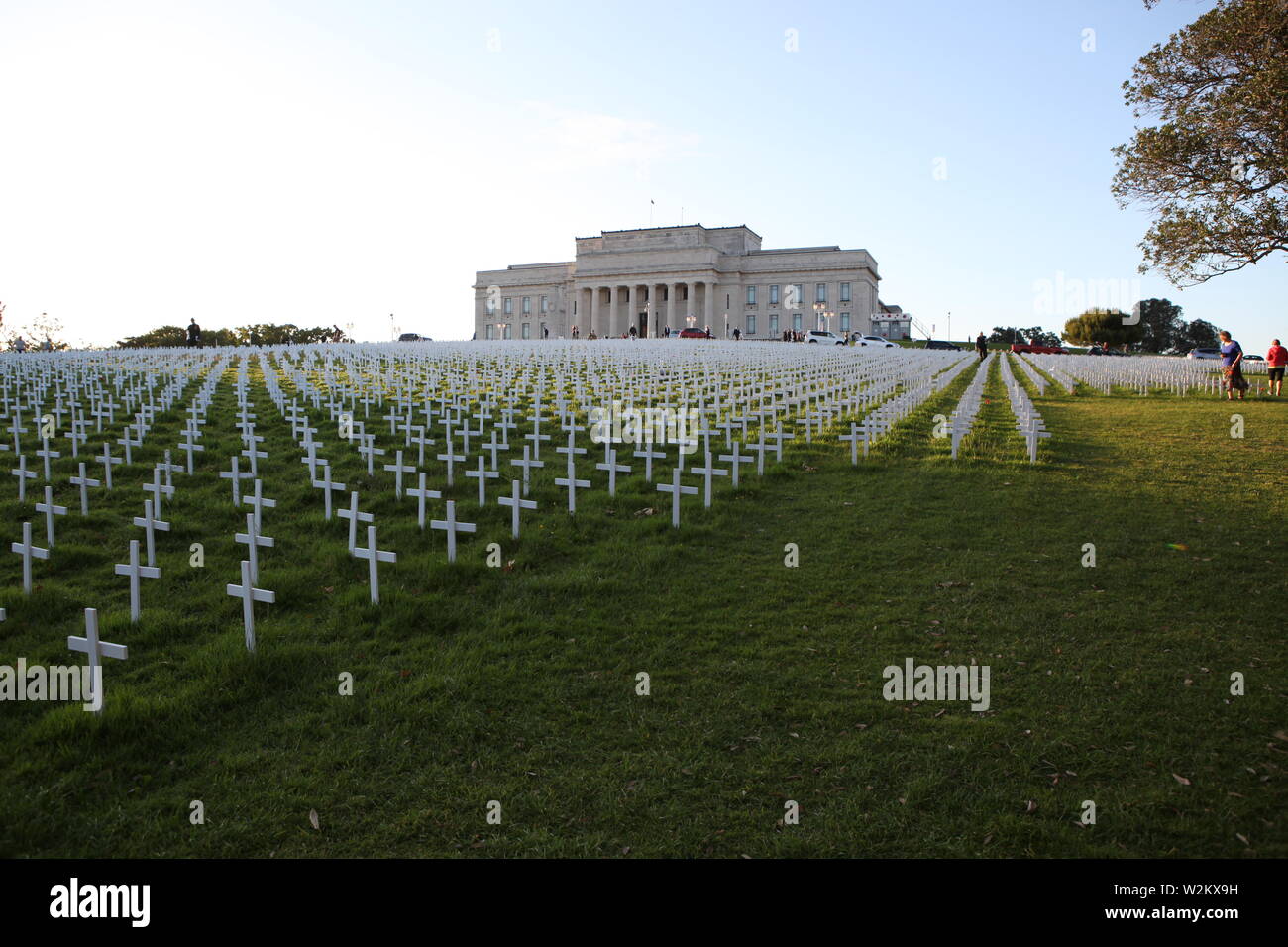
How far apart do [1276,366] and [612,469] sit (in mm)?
17120

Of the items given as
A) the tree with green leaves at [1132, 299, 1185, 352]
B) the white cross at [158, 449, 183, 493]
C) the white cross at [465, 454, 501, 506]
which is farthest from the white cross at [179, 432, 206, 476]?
the tree with green leaves at [1132, 299, 1185, 352]

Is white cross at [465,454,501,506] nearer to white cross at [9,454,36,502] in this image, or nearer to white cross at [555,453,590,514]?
white cross at [555,453,590,514]

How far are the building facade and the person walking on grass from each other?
51741 mm

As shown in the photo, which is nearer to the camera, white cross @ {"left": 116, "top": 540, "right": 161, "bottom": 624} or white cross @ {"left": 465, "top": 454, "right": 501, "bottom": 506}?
white cross @ {"left": 116, "top": 540, "right": 161, "bottom": 624}

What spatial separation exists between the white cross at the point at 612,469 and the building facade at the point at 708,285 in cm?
6083

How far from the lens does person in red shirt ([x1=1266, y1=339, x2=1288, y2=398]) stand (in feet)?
60.3

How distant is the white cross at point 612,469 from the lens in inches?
356

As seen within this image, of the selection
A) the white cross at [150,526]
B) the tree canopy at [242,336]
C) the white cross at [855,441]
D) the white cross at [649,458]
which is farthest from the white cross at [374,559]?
the tree canopy at [242,336]

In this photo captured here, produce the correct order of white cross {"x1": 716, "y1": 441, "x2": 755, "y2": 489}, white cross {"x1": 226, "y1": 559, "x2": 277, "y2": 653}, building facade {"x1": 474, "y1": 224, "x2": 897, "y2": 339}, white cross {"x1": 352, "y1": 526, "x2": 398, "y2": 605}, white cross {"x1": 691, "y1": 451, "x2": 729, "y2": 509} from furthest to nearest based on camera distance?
1. building facade {"x1": 474, "y1": 224, "x2": 897, "y2": 339}
2. white cross {"x1": 716, "y1": 441, "x2": 755, "y2": 489}
3. white cross {"x1": 691, "y1": 451, "x2": 729, "y2": 509}
4. white cross {"x1": 352, "y1": 526, "x2": 398, "y2": 605}
5. white cross {"x1": 226, "y1": 559, "x2": 277, "y2": 653}

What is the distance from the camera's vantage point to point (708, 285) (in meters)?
76.2

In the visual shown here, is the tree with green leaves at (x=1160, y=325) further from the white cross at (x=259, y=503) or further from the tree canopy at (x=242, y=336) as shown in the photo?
the white cross at (x=259, y=503)
